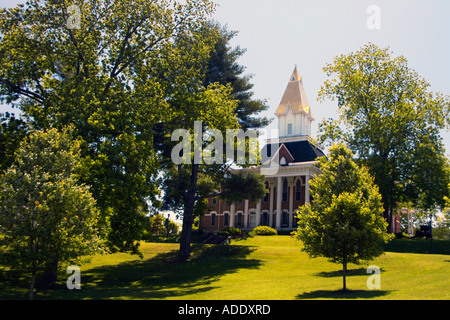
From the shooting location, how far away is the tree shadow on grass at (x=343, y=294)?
1670 cm

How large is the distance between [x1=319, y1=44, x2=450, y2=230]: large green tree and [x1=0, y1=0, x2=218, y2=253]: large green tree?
2016 centimetres

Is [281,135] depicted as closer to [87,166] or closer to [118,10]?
[118,10]

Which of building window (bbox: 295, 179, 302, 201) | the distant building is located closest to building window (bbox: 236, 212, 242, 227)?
the distant building

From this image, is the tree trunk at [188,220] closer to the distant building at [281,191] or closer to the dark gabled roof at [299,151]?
the distant building at [281,191]

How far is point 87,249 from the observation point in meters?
17.4

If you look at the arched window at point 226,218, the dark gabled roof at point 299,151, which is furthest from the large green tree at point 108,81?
the arched window at point 226,218

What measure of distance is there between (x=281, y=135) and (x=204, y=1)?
44313mm

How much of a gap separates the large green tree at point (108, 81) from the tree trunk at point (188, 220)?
7306 mm

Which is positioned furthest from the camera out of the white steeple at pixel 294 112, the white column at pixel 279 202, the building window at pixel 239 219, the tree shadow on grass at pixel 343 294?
the white steeple at pixel 294 112

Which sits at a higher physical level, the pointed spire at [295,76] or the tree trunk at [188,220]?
the pointed spire at [295,76]

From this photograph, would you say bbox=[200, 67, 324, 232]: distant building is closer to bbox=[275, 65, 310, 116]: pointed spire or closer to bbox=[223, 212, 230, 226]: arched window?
bbox=[223, 212, 230, 226]: arched window

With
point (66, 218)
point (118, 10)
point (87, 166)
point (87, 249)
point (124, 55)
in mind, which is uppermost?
point (118, 10)

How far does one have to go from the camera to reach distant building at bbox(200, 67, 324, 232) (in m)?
57.4
